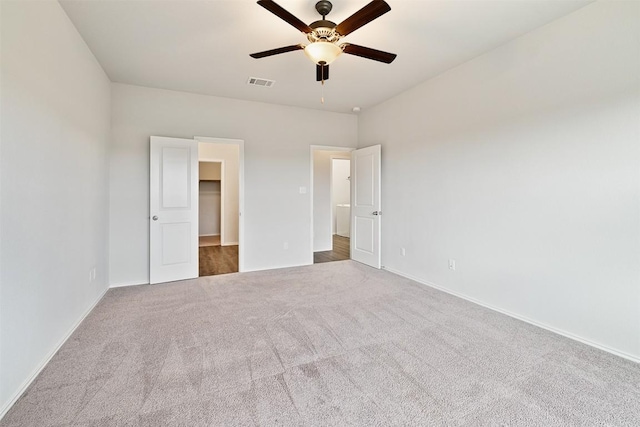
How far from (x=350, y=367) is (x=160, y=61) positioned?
366 cm

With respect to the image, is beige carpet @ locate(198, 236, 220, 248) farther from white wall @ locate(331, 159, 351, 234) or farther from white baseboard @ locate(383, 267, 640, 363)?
white baseboard @ locate(383, 267, 640, 363)

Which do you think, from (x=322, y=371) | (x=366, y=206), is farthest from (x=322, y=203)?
(x=322, y=371)

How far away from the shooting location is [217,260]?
546 cm

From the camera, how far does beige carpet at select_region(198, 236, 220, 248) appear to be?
23.3 ft

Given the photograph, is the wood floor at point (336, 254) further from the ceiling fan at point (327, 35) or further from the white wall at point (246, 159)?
the ceiling fan at point (327, 35)

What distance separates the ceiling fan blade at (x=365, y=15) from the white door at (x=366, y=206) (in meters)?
2.72

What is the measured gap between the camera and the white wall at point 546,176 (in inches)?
85.7

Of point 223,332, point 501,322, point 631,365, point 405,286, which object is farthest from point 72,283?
point 631,365

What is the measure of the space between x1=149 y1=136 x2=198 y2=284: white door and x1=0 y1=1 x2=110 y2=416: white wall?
0.89 metres

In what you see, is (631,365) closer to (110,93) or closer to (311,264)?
(311,264)

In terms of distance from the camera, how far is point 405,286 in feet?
12.6

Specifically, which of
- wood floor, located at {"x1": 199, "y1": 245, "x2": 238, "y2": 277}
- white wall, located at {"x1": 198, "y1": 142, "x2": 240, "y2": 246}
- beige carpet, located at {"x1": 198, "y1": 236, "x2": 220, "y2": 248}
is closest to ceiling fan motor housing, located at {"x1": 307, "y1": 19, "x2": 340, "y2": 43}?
wood floor, located at {"x1": 199, "y1": 245, "x2": 238, "y2": 277}

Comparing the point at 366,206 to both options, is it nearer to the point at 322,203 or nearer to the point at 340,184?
the point at 322,203

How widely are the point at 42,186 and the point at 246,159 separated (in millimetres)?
2763
